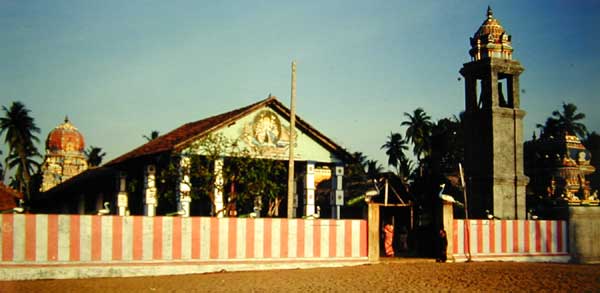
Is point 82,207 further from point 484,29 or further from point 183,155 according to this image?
point 484,29

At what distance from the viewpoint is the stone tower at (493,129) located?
86.2ft

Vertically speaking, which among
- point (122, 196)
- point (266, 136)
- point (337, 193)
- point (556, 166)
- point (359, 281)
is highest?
point (266, 136)

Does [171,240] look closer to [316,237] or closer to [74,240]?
[74,240]

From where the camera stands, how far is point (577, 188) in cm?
3309

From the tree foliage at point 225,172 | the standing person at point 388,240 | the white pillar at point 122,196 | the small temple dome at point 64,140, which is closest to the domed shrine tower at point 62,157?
the small temple dome at point 64,140

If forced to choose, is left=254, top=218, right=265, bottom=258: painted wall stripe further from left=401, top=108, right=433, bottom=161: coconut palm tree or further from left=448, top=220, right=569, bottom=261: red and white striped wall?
left=401, top=108, right=433, bottom=161: coconut palm tree

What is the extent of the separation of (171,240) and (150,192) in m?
8.44

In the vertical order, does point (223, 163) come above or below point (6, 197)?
above

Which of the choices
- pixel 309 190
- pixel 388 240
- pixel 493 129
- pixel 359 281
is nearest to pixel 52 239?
pixel 359 281

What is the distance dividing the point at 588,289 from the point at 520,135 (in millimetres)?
12567

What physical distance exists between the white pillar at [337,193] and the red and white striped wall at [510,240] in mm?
6997

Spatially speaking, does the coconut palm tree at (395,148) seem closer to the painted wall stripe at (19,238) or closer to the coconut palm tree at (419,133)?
the coconut palm tree at (419,133)

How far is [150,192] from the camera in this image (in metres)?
25.8

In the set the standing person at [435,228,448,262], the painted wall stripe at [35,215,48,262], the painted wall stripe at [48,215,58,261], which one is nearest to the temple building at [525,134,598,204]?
the standing person at [435,228,448,262]
